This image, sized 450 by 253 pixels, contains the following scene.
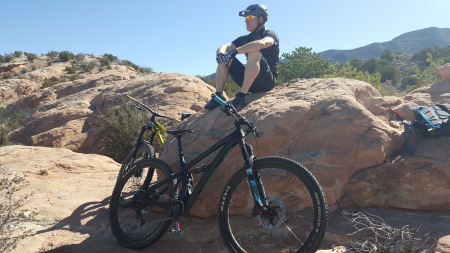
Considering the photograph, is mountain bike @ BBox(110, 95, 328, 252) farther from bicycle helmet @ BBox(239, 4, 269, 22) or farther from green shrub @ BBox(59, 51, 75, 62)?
green shrub @ BBox(59, 51, 75, 62)

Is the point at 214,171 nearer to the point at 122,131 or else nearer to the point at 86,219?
the point at 86,219

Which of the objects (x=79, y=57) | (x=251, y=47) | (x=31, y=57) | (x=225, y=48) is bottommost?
(x=251, y=47)

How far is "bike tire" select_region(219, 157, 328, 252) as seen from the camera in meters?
2.33

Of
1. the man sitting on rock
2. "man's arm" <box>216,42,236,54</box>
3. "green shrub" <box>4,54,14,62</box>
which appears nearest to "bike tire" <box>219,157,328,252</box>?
the man sitting on rock

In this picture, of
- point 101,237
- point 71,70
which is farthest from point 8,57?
point 101,237

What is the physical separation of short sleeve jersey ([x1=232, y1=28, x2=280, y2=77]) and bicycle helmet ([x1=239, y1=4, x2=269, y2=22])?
18cm

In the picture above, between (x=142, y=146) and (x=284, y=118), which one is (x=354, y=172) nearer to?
(x=284, y=118)

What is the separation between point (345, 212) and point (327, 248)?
519 mm

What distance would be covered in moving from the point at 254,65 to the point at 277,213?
1.85 m

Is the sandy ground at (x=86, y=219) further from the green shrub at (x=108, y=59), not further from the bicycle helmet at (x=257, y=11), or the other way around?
the green shrub at (x=108, y=59)

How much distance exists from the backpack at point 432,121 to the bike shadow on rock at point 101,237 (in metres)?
2.18

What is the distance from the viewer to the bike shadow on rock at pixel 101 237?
3.11 metres

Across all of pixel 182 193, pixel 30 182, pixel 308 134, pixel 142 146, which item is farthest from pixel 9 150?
pixel 308 134

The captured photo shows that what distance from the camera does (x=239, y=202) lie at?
3.26m
